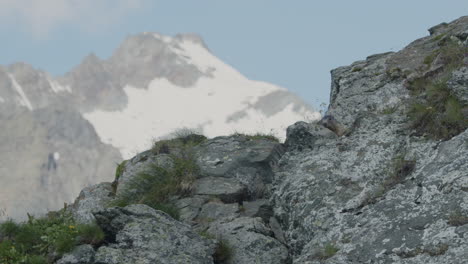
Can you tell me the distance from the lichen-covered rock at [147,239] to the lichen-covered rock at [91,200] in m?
3.41

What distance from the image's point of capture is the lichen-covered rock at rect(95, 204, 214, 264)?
458 inches

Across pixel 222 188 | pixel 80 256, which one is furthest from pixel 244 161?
pixel 80 256

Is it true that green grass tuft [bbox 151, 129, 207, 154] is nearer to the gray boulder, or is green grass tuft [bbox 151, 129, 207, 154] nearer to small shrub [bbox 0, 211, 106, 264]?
the gray boulder

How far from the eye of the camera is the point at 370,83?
53.6ft

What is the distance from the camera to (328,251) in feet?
36.5

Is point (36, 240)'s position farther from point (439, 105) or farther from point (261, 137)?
point (439, 105)

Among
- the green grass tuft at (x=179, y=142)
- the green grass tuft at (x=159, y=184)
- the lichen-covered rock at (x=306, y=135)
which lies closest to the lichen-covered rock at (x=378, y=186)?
the lichen-covered rock at (x=306, y=135)

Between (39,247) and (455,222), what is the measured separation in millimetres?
7371

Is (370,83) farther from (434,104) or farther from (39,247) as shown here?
(39,247)

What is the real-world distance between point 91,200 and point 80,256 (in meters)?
5.09

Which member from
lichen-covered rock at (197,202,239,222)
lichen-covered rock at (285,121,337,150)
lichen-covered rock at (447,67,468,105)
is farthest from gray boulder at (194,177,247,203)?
lichen-covered rock at (447,67,468,105)

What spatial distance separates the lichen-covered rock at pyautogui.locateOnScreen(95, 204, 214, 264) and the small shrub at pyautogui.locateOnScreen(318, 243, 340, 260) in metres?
2.02

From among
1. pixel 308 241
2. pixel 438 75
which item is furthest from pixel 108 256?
pixel 438 75

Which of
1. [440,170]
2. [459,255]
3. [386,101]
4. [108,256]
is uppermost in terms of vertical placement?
[386,101]
